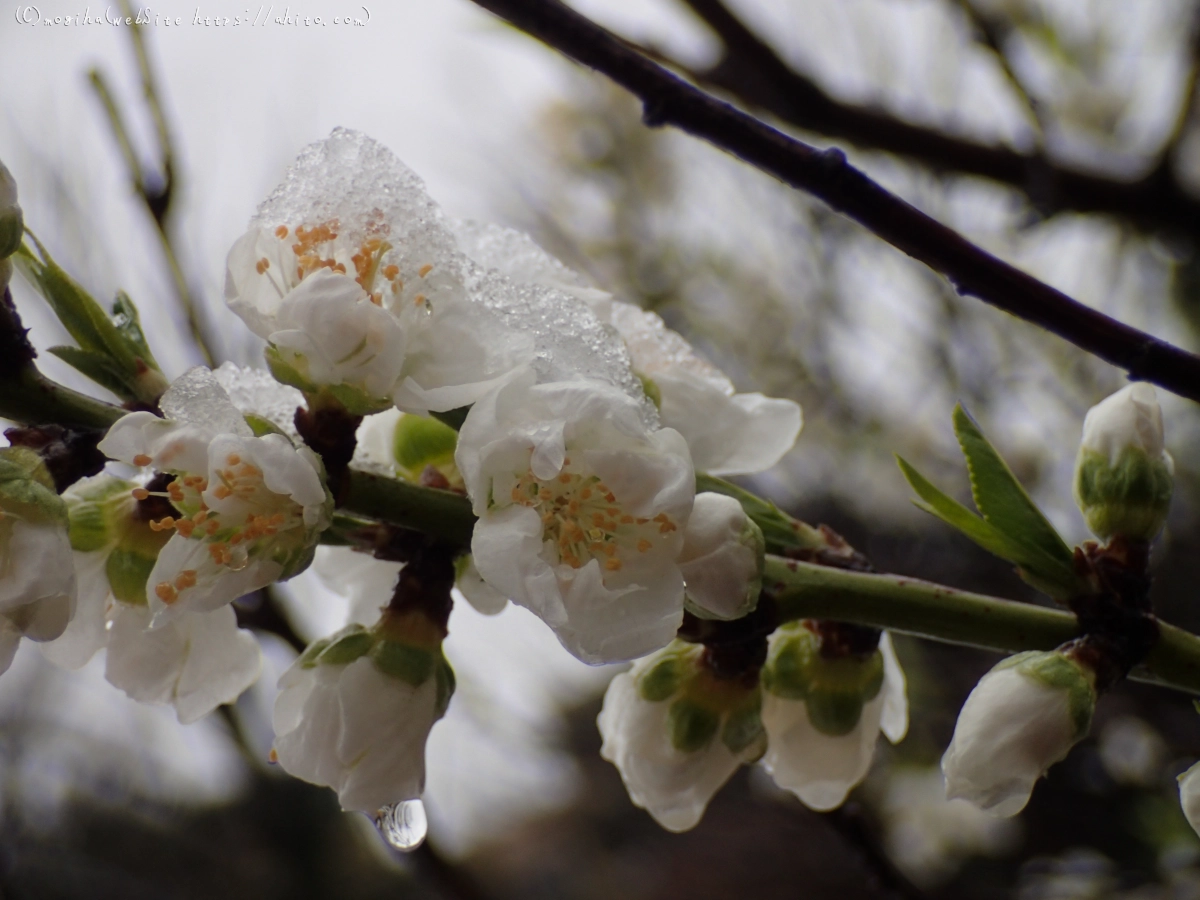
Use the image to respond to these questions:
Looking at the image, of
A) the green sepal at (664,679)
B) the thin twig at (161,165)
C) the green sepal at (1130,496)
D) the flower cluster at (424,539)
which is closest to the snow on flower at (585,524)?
the flower cluster at (424,539)

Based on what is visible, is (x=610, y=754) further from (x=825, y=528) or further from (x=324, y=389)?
(x=324, y=389)

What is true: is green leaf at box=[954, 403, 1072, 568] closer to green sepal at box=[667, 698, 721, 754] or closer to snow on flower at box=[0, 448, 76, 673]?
green sepal at box=[667, 698, 721, 754]

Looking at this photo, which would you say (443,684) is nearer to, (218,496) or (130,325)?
(218,496)

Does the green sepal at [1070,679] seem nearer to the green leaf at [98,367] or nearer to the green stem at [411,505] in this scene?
the green stem at [411,505]

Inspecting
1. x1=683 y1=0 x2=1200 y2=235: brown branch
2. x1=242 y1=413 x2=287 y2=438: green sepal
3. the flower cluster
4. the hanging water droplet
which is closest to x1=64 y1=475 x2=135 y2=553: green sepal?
the flower cluster

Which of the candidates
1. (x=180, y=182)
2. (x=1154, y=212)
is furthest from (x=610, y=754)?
(x=1154, y=212)

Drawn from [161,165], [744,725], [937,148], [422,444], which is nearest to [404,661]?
[422,444]
